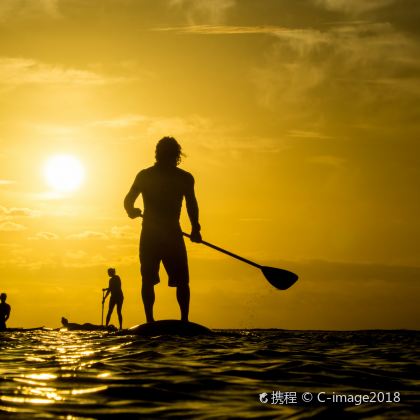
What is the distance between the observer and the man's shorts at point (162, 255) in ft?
30.3

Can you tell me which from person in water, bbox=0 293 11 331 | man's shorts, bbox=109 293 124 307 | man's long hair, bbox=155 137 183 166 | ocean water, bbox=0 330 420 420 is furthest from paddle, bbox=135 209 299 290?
person in water, bbox=0 293 11 331

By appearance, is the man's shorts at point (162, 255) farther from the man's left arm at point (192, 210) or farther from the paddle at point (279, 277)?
the paddle at point (279, 277)

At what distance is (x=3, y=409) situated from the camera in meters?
3.01

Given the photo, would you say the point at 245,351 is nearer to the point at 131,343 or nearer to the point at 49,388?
the point at 131,343

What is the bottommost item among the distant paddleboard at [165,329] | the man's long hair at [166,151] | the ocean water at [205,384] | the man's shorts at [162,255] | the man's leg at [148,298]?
the ocean water at [205,384]

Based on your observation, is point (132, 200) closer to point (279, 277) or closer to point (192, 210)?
point (192, 210)

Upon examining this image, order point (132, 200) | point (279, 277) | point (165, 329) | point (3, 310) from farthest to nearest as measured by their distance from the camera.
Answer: point (3, 310), point (279, 277), point (132, 200), point (165, 329)

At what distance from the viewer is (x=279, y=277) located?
10781 millimetres

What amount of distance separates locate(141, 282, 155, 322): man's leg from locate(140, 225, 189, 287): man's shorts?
0.23 feet

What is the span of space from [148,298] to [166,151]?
2120 millimetres

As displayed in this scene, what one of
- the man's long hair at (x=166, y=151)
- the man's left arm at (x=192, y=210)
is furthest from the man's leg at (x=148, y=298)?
the man's long hair at (x=166, y=151)

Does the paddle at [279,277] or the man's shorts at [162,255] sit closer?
the man's shorts at [162,255]

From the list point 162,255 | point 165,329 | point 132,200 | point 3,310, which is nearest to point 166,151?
point 132,200

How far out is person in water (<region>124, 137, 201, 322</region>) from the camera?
30.3 ft
